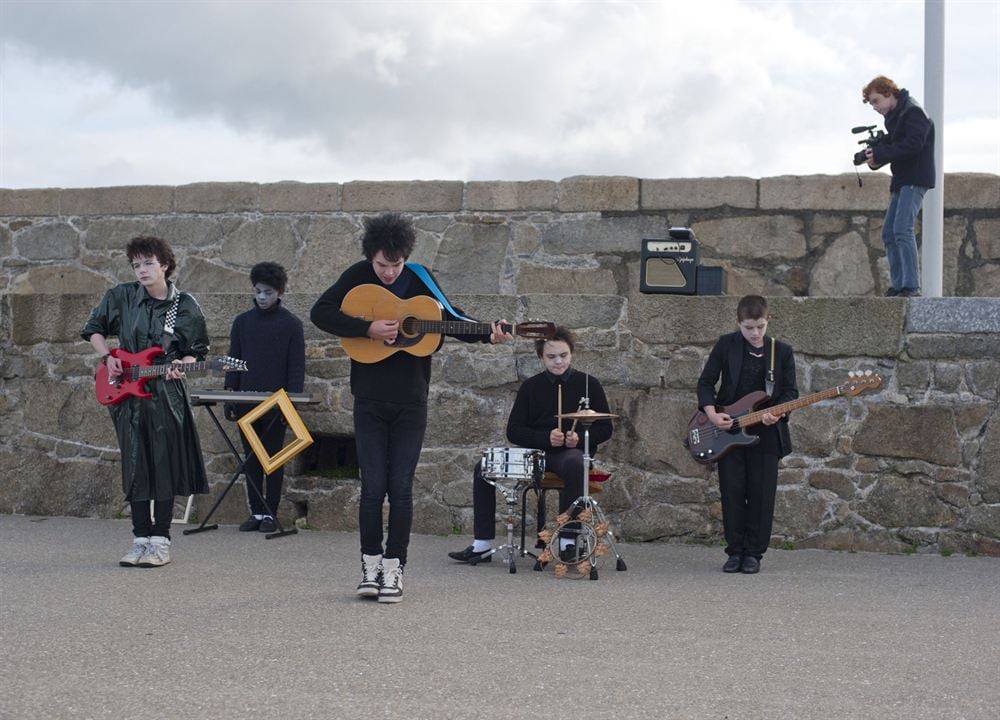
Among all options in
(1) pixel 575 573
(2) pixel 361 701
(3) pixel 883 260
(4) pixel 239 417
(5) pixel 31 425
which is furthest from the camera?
(3) pixel 883 260

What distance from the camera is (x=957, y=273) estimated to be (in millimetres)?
10234

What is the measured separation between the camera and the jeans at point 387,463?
5910 mm

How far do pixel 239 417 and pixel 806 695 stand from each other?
5070 mm

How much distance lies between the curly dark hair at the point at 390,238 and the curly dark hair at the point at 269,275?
2791mm

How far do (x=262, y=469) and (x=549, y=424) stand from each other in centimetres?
226

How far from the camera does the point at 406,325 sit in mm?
5965

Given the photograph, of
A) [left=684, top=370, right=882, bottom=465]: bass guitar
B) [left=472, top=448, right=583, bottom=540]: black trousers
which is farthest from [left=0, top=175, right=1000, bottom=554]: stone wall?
[left=472, top=448, right=583, bottom=540]: black trousers

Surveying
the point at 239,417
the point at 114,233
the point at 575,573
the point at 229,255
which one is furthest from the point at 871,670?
the point at 114,233

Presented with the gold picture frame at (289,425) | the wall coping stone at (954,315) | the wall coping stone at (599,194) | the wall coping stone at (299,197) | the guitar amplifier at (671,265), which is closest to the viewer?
the wall coping stone at (954,315)

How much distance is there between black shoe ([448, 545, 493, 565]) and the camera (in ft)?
23.7

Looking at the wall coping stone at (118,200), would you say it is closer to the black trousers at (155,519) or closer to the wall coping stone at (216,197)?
the wall coping stone at (216,197)

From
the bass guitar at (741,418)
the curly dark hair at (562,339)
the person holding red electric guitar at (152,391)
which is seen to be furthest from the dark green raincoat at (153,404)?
the bass guitar at (741,418)

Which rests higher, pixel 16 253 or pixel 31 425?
pixel 16 253

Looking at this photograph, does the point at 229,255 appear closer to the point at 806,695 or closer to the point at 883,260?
the point at 883,260
